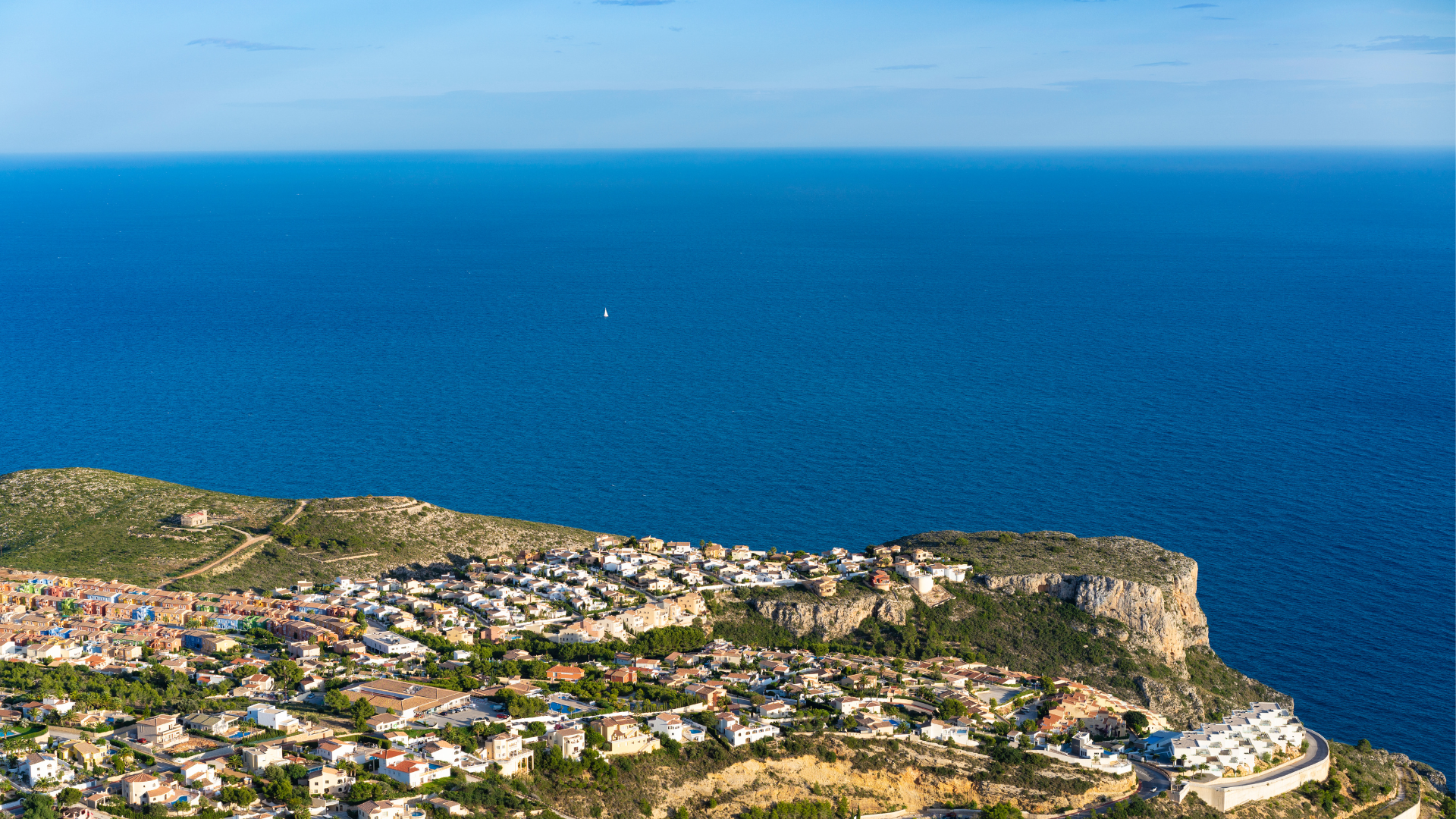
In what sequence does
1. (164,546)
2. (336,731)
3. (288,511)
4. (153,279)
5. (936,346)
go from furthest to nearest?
(153,279) → (936,346) → (288,511) → (164,546) → (336,731)

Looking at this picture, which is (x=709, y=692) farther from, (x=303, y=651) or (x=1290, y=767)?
(x=1290, y=767)

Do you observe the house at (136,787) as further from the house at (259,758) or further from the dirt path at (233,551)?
the dirt path at (233,551)

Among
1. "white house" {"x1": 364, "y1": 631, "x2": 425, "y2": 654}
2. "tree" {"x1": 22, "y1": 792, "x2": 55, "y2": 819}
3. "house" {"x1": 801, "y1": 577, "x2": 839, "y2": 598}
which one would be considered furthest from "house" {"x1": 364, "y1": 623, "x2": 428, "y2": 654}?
"house" {"x1": 801, "y1": 577, "x2": 839, "y2": 598}

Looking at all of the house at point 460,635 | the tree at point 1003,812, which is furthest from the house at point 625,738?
the house at point 460,635

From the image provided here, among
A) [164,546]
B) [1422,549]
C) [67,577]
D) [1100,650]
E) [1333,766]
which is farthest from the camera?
[1422,549]

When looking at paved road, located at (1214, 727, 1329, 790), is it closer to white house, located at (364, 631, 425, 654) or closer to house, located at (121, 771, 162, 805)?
white house, located at (364, 631, 425, 654)

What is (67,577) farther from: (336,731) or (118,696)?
(336,731)

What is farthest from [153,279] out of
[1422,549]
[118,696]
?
[1422,549]

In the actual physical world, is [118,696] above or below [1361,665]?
above
